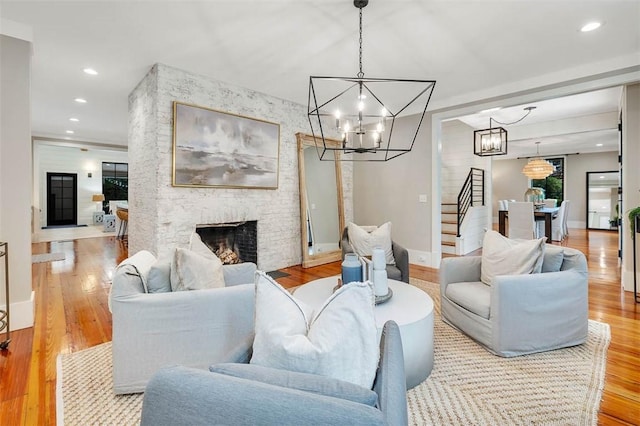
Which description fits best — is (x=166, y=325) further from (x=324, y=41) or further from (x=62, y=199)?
(x=62, y=199)

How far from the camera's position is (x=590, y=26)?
9.23 feet

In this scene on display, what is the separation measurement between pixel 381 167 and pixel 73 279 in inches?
206

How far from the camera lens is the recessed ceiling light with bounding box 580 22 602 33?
2.78 meters

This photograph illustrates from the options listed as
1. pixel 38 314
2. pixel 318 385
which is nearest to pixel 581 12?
pixel 318 385

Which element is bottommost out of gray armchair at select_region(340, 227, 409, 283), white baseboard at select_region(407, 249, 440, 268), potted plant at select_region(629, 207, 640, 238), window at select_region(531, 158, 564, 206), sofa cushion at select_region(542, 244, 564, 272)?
white baseboard at select_region(407, 249, 440, 268)

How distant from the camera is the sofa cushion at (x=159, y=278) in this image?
1.98m

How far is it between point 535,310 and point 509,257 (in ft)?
1.47

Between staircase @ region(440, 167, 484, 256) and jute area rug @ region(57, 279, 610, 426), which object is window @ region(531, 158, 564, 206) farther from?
jute area rug @ region(57, 279, 610, 426)

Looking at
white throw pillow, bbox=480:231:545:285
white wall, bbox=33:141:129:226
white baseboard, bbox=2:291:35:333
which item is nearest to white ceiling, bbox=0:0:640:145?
white throw pillow, bbox=480:231:545:285

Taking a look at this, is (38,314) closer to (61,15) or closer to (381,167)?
(61,15)

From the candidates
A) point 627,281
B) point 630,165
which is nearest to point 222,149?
point 630,165

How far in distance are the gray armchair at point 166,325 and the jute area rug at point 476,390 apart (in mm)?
207

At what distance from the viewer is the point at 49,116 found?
5.96 meters

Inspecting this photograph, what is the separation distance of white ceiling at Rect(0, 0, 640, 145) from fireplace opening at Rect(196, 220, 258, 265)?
2.04 metres
